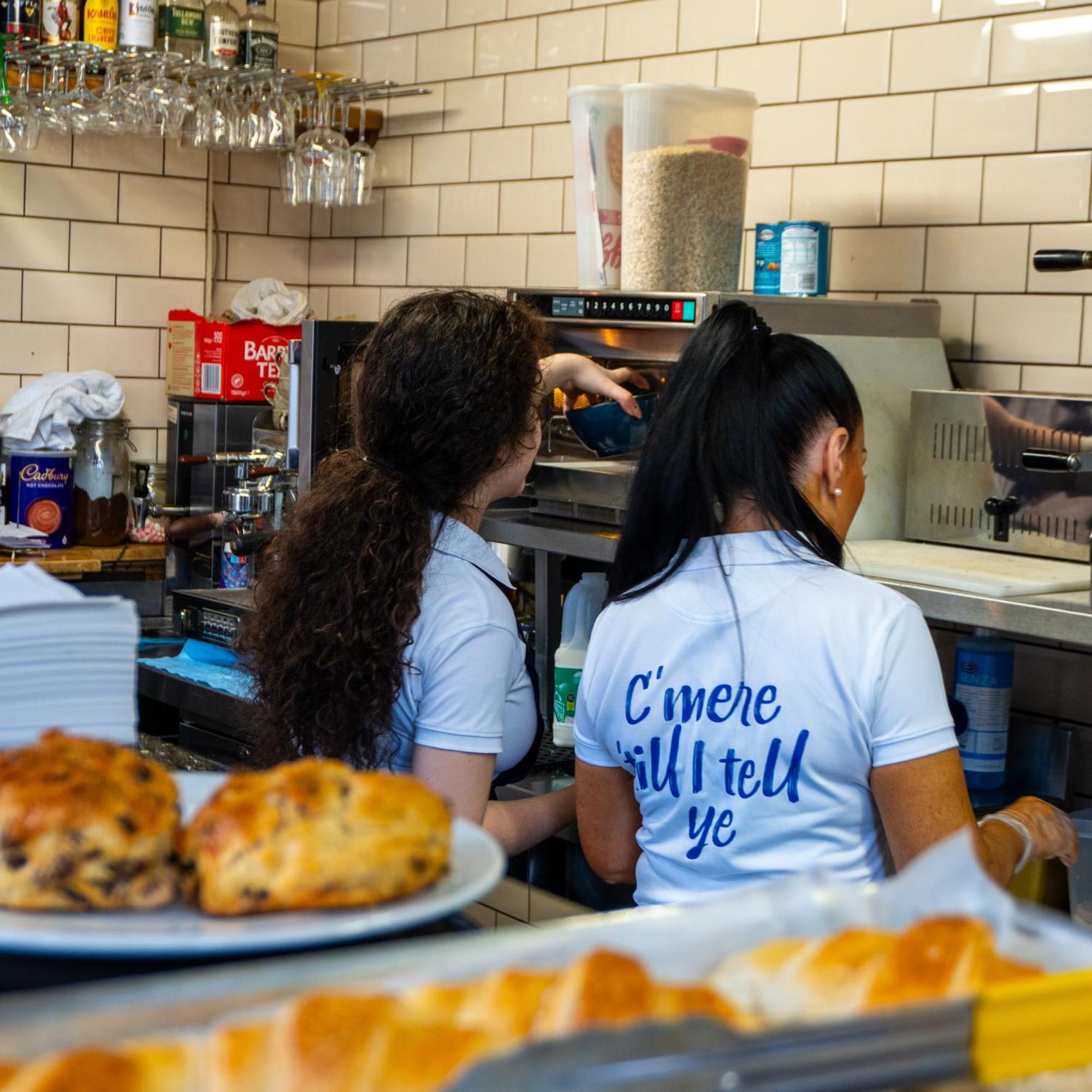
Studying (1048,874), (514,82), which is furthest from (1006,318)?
(514,82)

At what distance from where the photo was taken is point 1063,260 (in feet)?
7.18

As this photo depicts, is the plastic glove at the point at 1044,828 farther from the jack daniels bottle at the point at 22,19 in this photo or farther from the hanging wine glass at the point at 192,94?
the jack daniels bottle at the point at 22,19

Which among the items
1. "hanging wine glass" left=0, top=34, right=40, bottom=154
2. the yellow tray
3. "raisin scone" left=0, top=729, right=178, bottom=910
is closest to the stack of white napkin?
"raisin scone" left=0, top=729, right=178, bottom=910

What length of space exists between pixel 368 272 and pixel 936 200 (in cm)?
187

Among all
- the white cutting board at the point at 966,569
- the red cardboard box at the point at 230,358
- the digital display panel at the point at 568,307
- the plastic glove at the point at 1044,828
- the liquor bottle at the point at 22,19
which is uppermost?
the liquor bottle at the point at 22,19

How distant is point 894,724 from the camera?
1.43m

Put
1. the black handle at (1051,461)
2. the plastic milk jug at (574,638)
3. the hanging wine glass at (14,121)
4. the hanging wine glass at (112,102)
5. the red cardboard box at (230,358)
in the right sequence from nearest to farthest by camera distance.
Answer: the black handle at (1051,461) → the plastic milk jug at (574,638) → the hanging wine glass at (14,121) → the hanging wine glass at (112,102) → the red cardboard box at (230,358)

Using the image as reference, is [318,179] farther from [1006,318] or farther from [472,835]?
[472,835]

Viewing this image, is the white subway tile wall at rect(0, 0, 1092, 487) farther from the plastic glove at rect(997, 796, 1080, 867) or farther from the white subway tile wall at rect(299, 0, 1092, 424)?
the plastic glove at rect(997, 796, 1080, 867)

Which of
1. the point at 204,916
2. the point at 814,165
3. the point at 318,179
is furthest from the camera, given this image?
the point at 318,179

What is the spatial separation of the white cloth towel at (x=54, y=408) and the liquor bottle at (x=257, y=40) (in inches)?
35.2

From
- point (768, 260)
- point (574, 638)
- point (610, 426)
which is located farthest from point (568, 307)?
point (574, 638)

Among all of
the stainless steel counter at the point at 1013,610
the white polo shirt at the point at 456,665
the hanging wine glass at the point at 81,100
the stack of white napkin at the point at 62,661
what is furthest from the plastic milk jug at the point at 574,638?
the hanging wine glass at the point at 81,100

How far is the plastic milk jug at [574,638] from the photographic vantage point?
2377mm
